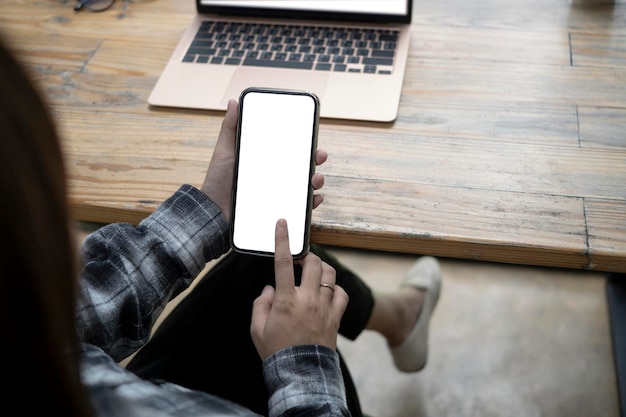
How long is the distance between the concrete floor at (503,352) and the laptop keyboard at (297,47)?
0.65 m

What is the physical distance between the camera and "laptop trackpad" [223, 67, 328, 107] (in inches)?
36.6

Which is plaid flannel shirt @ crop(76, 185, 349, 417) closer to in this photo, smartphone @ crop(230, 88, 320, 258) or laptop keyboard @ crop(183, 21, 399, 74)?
smartphone @ crop(230, 88, 320, 258)

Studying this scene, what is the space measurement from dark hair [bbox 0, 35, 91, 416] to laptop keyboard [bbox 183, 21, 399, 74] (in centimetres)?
54

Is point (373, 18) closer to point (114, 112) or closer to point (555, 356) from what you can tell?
point (114, 112)

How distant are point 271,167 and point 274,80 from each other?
208 mm

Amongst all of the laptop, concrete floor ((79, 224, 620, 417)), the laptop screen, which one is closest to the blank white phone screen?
the laptop

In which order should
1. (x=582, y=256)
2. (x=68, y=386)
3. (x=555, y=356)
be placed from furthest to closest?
(x=555, y=356)
(x=582, y=256)
(x=68, y=386)

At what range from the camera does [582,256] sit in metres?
0.75

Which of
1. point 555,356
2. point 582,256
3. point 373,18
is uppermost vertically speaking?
point 373,18

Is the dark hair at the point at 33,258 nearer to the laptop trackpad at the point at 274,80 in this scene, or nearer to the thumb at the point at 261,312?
the thumb at the point at 261,312

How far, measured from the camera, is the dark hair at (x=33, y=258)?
41 centimetres

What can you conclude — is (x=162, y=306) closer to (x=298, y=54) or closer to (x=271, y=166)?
(x=271, y=166)

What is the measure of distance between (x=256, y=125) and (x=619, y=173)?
16.3 inches

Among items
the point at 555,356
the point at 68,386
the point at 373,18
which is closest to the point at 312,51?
the point at 373,18
